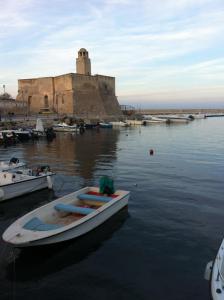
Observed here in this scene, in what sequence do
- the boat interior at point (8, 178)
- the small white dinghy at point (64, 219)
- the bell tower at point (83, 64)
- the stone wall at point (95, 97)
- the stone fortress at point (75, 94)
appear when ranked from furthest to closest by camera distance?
the bell tower at point (83, 64) < the stone wall at point (95, 97) < the stone fortress at point (75, 94) < the boat interior at point (8, 178) < the small white dinghy at point (64, 219)

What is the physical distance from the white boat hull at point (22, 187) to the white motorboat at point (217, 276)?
8.44 meters

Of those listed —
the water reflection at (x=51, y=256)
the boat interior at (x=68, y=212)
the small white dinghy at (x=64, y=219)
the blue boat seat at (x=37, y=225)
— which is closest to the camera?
the water reflection at (x=51, y=256)

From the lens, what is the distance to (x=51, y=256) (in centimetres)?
787

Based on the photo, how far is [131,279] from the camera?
6.91 metres

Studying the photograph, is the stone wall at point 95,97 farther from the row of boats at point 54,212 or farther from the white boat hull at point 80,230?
the white boat hull at point 80,230

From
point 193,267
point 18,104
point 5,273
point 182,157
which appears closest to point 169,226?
point 193,267

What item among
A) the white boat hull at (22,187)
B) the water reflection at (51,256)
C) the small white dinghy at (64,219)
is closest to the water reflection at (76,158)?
the white boat hull at (22,187)

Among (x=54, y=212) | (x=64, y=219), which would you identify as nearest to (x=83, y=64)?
(x=54, y=212)

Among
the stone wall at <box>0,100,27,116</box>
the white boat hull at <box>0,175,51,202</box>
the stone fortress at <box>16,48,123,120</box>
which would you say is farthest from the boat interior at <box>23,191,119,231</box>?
the stone fortress at <box>16,48,123,120</box>

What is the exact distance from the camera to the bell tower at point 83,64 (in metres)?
68.0

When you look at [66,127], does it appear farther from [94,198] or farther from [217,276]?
[217,276]

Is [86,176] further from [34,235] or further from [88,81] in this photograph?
[88,81]

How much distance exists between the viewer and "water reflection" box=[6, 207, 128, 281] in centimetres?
719

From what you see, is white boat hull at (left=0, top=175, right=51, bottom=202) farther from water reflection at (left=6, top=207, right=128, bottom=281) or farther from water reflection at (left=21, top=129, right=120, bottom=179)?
water reflection at (left=6, top=207, right=128, bottom=281)
